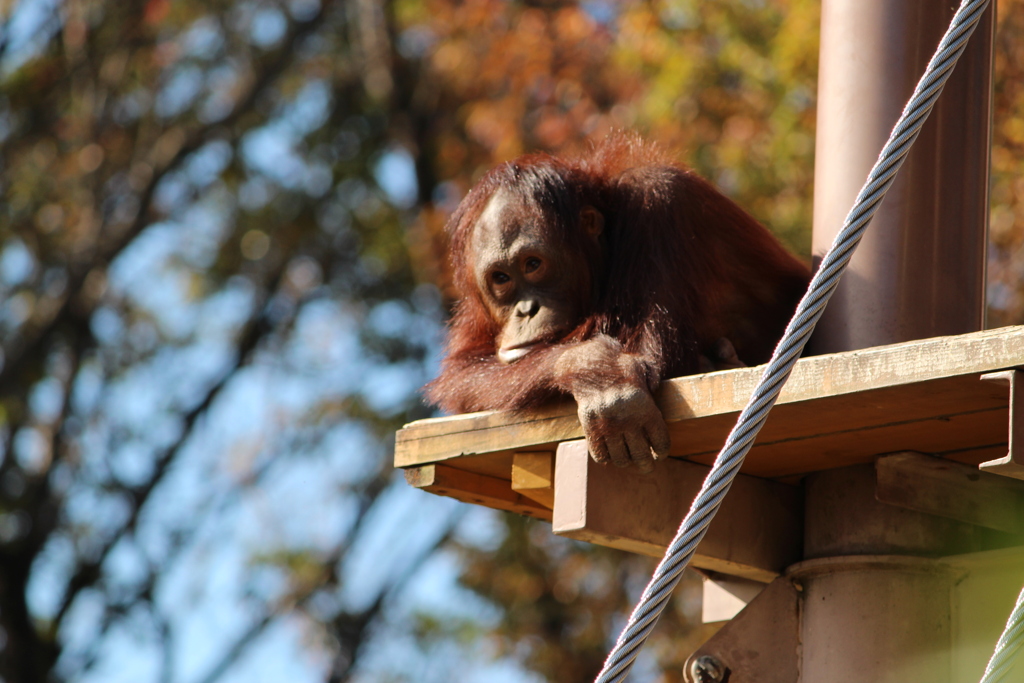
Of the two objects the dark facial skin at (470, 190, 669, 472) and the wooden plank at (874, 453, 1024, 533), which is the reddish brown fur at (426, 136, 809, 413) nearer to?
the dark facial skin at (470, 190, 669, 472)

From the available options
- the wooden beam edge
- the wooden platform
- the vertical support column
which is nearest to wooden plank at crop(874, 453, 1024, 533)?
the wooden platform

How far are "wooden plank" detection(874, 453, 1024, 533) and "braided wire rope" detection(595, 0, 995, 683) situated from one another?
2.26 feet

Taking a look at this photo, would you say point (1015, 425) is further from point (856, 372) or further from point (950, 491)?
point (950, 491)

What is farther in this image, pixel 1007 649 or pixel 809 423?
pixel 809 423

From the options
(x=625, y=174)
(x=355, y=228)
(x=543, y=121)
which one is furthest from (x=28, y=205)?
(x=625, y=174)

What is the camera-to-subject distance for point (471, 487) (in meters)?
2.88

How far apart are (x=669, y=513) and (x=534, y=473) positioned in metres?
0.33

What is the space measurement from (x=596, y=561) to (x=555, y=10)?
3851 mm

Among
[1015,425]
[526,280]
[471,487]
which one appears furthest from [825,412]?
[526,280]

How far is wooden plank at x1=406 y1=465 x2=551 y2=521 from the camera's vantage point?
9.16 ft

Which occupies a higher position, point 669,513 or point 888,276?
point 888,276

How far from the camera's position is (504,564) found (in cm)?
912

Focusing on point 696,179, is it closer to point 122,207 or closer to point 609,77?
point 609,77

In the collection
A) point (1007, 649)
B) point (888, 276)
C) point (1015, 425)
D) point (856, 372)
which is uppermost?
point (888, 276)
